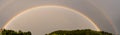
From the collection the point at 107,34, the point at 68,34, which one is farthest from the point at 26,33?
the point at 107,34

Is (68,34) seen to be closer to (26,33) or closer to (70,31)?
(70,31)

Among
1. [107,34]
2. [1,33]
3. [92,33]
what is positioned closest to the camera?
[1,33]

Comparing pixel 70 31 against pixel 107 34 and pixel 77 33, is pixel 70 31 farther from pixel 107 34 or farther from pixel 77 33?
pixel 107 34

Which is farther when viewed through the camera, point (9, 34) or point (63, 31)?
point (63, 31)

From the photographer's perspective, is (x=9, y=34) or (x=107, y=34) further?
(x=107, y=34)

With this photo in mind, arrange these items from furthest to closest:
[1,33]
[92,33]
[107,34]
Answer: [107,34] → [92,33] → [1,33]

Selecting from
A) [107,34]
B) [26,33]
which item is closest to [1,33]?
[26,33]

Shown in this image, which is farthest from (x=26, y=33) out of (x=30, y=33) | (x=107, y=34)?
(x=107, y=34)

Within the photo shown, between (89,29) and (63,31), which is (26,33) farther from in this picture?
(89,29)
